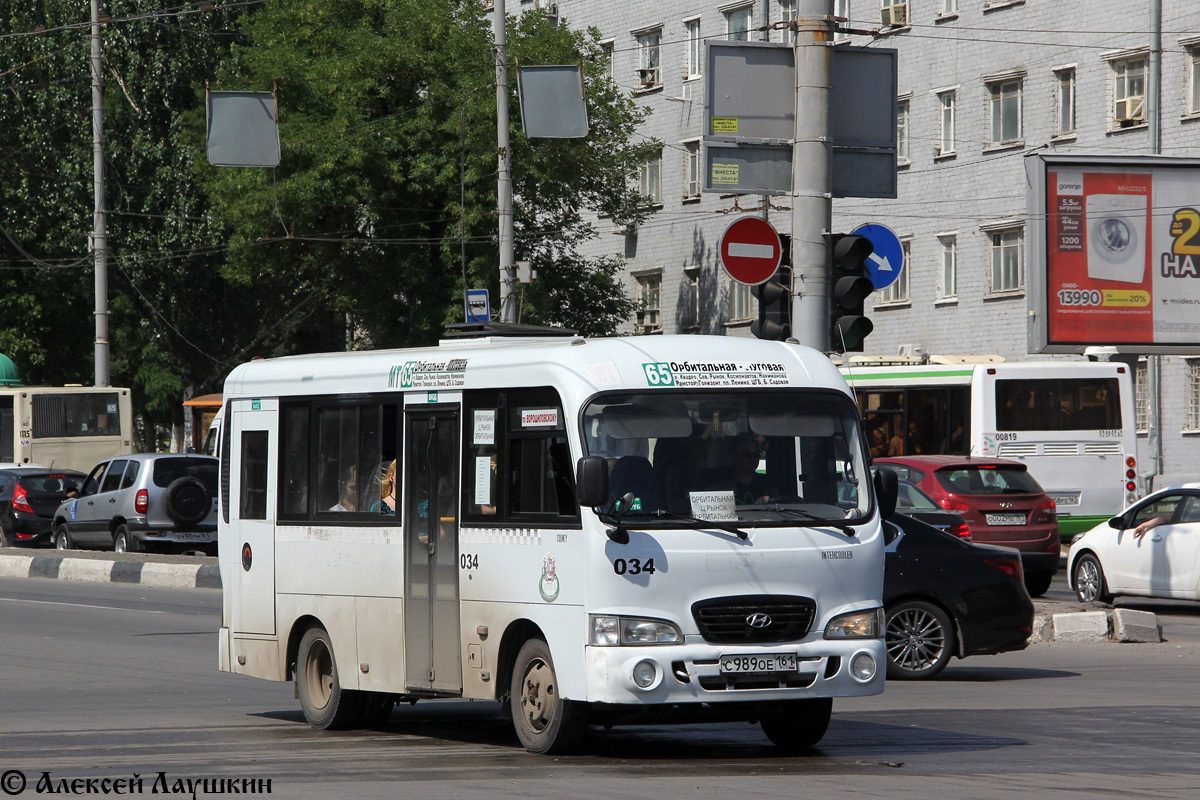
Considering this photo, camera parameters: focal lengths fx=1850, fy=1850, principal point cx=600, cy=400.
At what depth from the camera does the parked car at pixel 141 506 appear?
28.6 meters

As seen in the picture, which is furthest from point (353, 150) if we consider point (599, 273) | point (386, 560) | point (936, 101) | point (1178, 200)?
point (386, 560)

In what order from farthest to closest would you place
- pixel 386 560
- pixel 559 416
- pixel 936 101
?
1. pixel 936 101
2. pixel 386 560
3. pixel 559 416

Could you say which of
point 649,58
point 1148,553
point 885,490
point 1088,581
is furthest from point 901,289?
point 885,490

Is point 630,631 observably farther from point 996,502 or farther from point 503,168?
point 503,168

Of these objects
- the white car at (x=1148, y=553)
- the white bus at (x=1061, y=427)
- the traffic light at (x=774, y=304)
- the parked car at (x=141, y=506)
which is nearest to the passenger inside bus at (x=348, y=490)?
the traffic light at (x=774, y=304)

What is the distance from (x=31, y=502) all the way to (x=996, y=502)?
1892 cm

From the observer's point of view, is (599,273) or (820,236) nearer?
(820,236)

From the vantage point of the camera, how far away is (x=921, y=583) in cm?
1412

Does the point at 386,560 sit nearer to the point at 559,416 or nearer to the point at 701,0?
the point at 559,416

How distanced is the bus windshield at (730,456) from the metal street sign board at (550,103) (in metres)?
17.2

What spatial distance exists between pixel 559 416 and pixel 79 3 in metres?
48.5

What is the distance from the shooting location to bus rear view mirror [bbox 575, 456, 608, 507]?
356 inches

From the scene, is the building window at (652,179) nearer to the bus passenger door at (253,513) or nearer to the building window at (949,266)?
the building window at (949,266)

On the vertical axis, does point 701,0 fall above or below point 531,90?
above
